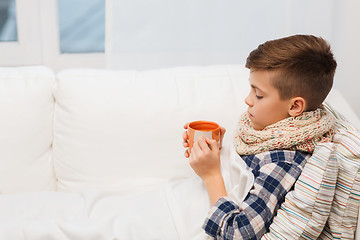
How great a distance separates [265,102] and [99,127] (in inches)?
23.6

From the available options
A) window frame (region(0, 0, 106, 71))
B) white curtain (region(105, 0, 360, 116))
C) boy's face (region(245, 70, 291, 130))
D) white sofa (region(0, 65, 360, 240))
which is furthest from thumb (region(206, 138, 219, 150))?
window frame (region(0, 0, 106, 71))

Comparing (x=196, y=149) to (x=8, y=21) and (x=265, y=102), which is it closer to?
(x=265, y=102)

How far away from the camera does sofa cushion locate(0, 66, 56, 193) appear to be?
1.44 m

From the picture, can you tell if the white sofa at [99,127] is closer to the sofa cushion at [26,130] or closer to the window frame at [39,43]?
the sofa cushion at [26,130]

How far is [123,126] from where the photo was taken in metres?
1.47

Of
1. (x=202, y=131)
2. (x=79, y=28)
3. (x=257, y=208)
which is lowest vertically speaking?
(x=257, y=208)

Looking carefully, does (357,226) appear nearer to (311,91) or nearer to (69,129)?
(311,91)

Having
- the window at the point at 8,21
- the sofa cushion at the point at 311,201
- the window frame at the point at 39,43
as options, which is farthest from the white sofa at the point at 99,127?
the window at the point at 8,21

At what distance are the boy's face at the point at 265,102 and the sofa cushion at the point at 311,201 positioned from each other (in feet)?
0.53

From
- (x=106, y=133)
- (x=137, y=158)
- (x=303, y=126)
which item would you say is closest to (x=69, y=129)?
(x=106, y=133)

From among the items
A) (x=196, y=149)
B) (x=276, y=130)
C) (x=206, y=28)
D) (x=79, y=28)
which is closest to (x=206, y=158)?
(x=196, y=149)

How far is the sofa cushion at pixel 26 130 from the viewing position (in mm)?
1439

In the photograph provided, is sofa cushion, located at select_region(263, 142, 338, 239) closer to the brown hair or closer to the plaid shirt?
the plaid shirt

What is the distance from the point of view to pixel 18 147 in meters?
1.45
